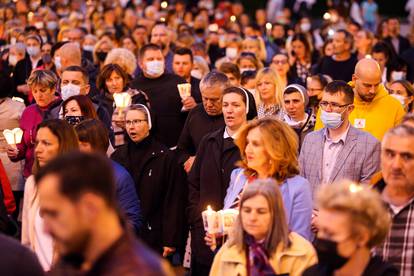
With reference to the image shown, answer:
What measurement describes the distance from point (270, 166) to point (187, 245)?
9.59 ft

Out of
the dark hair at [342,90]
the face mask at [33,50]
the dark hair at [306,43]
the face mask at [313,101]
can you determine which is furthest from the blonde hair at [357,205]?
the dark hair at [306,43]

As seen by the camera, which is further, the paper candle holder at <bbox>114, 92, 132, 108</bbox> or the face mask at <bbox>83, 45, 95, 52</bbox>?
the face mask at <bbox>83, 45, 95, 52</bbox>

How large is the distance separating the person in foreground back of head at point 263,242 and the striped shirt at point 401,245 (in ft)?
1.36

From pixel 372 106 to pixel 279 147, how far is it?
287 centimetres

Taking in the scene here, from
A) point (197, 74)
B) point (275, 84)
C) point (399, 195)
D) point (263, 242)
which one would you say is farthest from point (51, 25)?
point (399, 195)

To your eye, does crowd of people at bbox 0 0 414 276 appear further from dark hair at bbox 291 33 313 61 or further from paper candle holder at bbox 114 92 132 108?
dark hair at bbox 291 33 313 61

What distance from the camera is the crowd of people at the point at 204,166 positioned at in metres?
4.07

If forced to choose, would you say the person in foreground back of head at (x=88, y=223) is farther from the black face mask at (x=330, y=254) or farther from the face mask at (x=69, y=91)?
the face mask at (x=69, y=91)

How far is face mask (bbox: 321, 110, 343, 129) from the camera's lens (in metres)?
8.12

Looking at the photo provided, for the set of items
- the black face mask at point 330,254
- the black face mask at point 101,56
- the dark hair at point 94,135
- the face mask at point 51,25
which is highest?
the face mask at point 51,25

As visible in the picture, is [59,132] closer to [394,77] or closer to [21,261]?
[21,261]

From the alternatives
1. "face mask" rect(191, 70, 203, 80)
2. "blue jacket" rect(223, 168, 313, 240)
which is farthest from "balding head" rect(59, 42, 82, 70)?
"blue jacket" rect(223, 168, 313, 240)

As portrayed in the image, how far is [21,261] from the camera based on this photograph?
15.4 ft

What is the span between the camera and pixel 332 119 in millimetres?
8125
